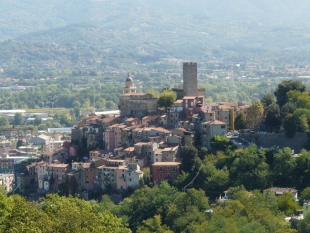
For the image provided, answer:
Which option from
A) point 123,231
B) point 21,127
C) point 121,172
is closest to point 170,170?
point 121,172

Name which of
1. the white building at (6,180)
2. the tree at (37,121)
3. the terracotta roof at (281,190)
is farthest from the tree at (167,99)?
the tree at (37,121)

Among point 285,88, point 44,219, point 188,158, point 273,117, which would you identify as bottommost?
point 188,158

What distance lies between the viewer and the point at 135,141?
5009cm

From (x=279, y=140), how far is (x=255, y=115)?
2638mm

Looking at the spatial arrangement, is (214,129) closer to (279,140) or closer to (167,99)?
(279,140)

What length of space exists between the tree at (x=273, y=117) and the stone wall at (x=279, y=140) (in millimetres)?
924

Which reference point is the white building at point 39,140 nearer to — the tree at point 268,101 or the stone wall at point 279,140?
the tree at point 268,101

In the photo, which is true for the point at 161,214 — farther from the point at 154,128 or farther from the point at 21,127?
the point at 21,127

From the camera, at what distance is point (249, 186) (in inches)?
→ 1694

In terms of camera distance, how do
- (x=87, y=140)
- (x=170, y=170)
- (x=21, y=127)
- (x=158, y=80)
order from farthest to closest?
(x=158, y=80), (x=21, y=127), (x=87, y=140), (x=170, y=170)

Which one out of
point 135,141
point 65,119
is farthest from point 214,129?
point 65,119

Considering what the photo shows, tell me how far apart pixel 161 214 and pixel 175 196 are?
3.91ft

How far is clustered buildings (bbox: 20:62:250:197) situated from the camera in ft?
155

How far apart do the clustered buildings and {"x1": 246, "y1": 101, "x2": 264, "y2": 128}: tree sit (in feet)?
3.85
